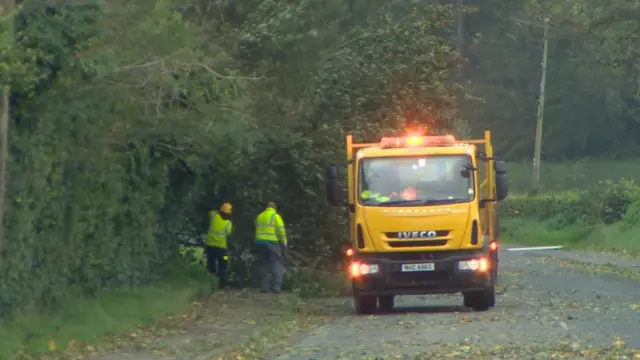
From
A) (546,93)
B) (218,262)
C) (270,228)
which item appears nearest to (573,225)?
(546,93)

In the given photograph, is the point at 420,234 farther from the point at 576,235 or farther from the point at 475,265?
the point at 576,235

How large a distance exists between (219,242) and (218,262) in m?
0.56

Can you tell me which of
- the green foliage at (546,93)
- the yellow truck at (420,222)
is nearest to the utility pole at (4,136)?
the yellow truck at (420,222)

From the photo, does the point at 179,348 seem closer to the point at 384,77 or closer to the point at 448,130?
the point at 384,77

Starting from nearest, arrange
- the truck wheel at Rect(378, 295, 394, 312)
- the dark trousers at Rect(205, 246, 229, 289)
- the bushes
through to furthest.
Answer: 1. the truck wheel at Rect(378, 295, 394, 312)
2. the dark trousers at Rect(205, 246, 229, 289)
3. the bushes

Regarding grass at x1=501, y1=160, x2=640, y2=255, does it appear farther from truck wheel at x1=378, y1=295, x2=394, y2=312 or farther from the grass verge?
truck wheel at x1=378, y1=295, x2=394, y2=312

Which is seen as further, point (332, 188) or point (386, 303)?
point (386, 303)

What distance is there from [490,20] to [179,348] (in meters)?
70.5

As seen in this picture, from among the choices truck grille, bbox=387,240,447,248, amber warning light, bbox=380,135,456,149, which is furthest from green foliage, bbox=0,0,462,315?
truck grille, bbox=387,240,447,248

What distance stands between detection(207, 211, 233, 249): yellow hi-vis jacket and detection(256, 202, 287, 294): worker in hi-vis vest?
651mm

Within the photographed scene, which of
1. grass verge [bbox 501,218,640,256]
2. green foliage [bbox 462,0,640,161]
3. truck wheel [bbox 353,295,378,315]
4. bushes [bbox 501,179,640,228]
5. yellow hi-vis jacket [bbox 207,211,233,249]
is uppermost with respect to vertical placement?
green foliage [bbox 462,0,640,161]

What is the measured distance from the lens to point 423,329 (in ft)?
60.4

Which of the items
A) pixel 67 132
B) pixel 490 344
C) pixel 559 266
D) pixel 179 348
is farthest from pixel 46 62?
pixel 559 266

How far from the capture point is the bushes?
56.5 meters
